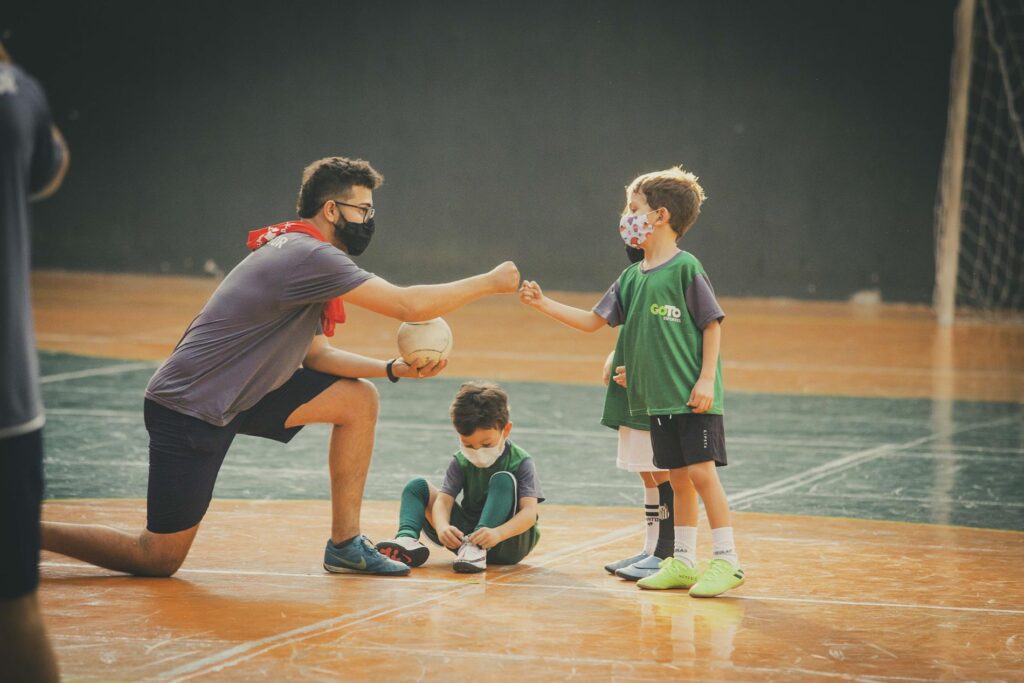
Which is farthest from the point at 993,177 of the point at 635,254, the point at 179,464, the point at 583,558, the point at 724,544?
the point at 179,464

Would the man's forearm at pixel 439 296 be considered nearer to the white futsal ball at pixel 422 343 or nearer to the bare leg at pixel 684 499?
the white futsal ball at pixel 422 343

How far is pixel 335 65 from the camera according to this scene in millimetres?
19891

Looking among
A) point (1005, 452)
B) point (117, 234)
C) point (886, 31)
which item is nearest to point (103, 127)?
point (117, 234)

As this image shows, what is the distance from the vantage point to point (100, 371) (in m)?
10.6

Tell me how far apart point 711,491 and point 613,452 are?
3.07m

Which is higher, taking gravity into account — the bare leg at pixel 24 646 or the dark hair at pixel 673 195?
the dark hair at pixel 673 195

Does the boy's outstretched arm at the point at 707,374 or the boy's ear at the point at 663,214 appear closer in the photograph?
the boy's outstretched arm at the point at 707,374

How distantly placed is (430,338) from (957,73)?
40.8 feet

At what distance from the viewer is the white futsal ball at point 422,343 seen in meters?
4.83

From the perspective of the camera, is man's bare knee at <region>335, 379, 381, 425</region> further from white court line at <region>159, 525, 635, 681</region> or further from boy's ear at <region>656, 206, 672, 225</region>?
boy's ear at <region>656, 206, 672, 225</region>

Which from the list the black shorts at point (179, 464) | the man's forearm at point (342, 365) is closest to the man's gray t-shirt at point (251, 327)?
the black shorts at point (179, 464)

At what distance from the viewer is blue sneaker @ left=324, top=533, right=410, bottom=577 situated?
4.69 metres

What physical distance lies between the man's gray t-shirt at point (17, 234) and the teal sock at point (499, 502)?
2350 millimetres

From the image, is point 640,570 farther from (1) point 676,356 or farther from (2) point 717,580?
(1) point 676,356
